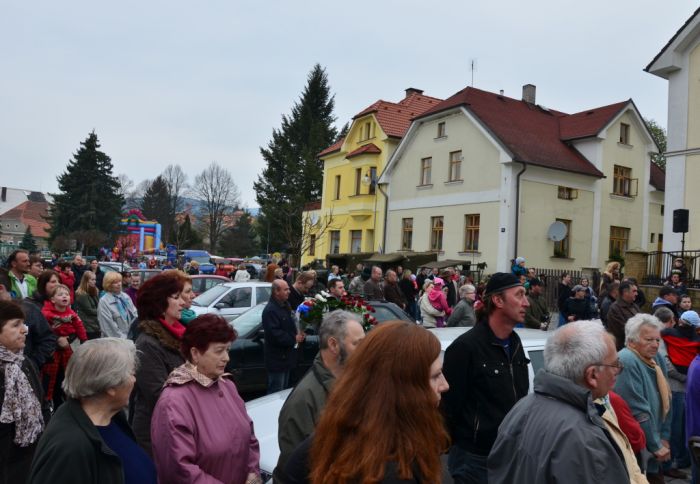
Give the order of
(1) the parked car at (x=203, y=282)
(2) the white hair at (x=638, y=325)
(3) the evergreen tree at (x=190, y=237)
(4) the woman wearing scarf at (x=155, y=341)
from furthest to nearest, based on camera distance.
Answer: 1. (3) the evergreen tree at (x=190, y=237)
2. (1) the parked car at (x=203, y=282)
3. (2) the white hair at (x=638, y=325)
4. (4) the woman wearing scarf at (x=155, y=341)

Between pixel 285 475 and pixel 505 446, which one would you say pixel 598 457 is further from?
pixel 285 475

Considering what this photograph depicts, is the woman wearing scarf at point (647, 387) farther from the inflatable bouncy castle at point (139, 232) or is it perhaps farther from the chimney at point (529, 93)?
the inflatable bouncy castle at point (139, 232)

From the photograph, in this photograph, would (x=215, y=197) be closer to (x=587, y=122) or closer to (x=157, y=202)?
(x=157, y=202)

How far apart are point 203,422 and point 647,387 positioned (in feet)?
11.9

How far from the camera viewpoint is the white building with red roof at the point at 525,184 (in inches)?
1063

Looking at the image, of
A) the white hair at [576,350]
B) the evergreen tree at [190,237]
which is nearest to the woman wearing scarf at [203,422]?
the white hair at [576,350]

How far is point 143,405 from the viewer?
12.2 ft

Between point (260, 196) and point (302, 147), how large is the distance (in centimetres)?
603

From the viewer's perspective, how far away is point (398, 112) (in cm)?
3716

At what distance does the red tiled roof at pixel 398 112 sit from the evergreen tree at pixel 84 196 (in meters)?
33.7

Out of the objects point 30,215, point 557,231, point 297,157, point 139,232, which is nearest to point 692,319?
point 557,231

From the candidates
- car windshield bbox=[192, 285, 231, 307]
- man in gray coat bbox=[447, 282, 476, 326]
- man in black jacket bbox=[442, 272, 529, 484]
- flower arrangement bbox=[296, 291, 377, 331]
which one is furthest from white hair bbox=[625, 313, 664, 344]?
car windshield bbox=[192, 285, 231, 307]

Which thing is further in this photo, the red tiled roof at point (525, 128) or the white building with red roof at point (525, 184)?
the red tiled roof at point (525, 128)

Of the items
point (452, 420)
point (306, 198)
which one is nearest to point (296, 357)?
point (452, 420)
